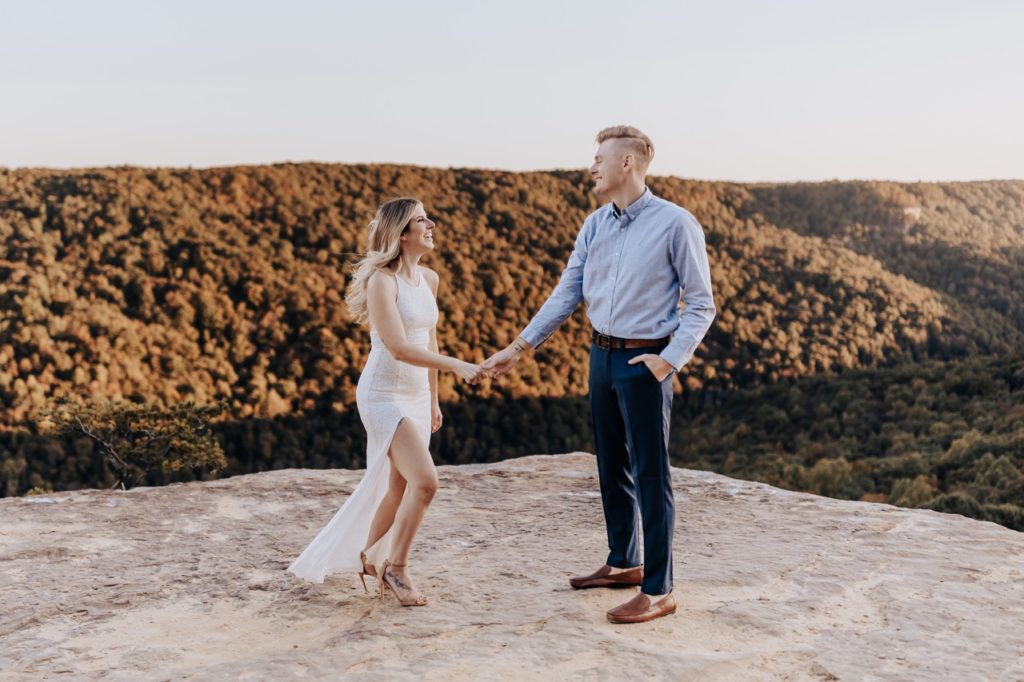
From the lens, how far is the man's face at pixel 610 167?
378cm

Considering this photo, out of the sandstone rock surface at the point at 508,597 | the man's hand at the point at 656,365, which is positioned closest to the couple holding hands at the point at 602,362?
the man's hand at the point at 656,365

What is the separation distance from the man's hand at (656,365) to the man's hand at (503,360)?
599 millimetres

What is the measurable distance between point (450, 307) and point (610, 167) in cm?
2632

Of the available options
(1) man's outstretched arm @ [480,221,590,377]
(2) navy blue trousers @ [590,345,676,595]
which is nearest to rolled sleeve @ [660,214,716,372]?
(2) navy blue trousers @ [590,345,676,595]

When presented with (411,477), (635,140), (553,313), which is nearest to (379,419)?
(411,477)

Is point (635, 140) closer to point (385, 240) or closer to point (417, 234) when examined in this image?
point (417, 234)

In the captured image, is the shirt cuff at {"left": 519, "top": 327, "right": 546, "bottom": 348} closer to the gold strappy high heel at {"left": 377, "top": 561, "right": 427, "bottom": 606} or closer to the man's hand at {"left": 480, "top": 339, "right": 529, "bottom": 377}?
the man's hand at {"left": 480, "top": 339, "right": 529, "bottom": 377}

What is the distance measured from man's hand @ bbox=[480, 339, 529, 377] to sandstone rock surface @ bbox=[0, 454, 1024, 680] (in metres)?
1.00

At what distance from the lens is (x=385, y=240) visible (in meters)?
3.96

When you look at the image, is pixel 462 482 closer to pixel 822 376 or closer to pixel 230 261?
pixel 822 376

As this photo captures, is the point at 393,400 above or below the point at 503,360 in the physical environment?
below

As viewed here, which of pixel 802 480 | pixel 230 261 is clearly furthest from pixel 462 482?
pixel 230 261

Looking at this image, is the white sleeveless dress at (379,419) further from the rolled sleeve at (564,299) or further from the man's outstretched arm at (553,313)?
the rolled sleeve at (564,299)

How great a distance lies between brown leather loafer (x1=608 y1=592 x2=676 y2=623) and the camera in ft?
12.5
